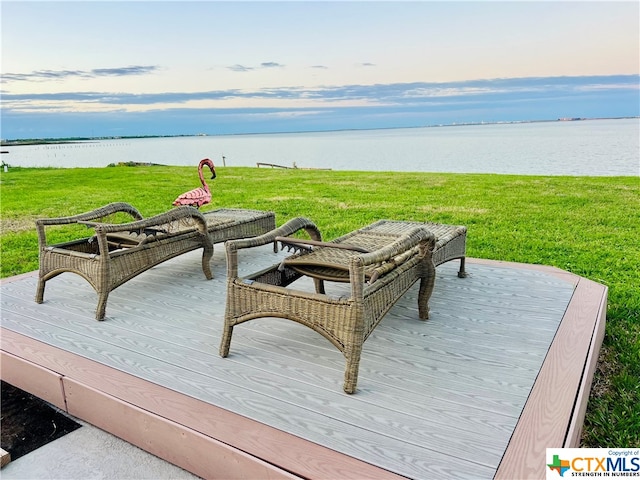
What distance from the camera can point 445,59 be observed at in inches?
662

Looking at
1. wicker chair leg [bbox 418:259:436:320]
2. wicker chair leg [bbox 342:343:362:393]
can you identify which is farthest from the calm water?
wicker chair leg [bbox 342:343:362:393]

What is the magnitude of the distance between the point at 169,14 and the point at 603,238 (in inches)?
376

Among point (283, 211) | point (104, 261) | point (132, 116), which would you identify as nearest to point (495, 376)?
point (104, 261)

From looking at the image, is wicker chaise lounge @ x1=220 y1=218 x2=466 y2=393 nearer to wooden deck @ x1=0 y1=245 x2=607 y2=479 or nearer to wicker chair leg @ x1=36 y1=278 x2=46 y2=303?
wooden deck @ x1=0 y1=245 x2=607 y2=479

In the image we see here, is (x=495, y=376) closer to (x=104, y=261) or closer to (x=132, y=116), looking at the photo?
(x=104, y=261)

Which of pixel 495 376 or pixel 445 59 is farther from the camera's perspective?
pixel 445 59

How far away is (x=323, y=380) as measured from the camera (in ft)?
6.68

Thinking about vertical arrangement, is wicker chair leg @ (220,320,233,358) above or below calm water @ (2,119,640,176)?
above

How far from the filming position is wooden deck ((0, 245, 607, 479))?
1.56m

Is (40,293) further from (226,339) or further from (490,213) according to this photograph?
(490,213)

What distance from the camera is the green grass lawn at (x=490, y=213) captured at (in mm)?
2426

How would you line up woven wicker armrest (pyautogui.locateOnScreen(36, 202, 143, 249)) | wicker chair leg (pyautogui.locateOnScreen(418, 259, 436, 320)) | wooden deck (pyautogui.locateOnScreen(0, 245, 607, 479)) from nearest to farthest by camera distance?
wooden deck (pyautogui.locateOnScreen(0, 245, 607, 479)), wicker chair leg (pyautogui.locateOnScreen(418, 259, 436, 320)), woven wicker armrest (pyautogui.locateOnScreen(36, 202, 143, 249))

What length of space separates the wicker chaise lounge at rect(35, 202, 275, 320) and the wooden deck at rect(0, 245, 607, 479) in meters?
0.26

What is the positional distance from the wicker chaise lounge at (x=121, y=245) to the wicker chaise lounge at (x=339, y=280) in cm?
94
